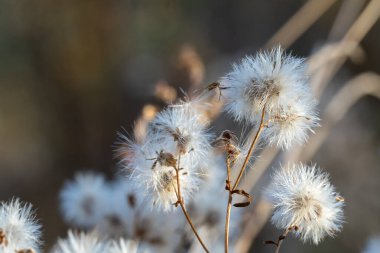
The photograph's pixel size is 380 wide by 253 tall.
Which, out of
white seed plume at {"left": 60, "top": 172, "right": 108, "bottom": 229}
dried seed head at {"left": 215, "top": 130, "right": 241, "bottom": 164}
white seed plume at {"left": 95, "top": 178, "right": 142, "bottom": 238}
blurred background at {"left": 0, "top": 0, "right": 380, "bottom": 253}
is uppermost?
blurred background at {"left": 0, "top": 0, "right": 380, "bottom": 253}

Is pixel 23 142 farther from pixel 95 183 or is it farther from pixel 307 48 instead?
pixel 95 183

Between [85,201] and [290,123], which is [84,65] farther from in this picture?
[290,123]

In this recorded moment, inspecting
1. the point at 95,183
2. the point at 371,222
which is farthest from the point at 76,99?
the point at 95,183

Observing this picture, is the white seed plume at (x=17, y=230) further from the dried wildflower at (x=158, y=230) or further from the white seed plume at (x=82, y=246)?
the dried wildflower at (x=158, y=230)

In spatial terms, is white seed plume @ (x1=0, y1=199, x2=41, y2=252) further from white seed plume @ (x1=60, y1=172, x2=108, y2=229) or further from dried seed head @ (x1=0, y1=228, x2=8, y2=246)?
white seed plume @ (x1=60, y1=172, x2=108, y2=229)

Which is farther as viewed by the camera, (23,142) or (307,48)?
(23,142)

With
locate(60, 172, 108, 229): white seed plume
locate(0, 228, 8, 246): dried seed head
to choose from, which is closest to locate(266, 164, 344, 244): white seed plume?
locate(0, 228, 8, 246): dried seed head
